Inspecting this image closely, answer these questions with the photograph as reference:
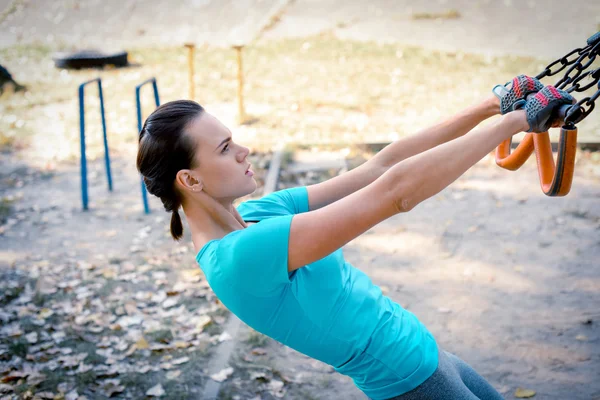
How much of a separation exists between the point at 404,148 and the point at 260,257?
933 millimetres

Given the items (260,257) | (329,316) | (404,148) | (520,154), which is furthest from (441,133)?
(260,257)

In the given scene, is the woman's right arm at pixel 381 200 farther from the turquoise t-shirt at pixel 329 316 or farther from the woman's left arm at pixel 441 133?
the woman's left arm at pixel 441 133

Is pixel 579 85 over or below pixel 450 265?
over

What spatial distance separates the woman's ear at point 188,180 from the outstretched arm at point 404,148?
1.69ft

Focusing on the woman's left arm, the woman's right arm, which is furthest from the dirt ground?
the woman's right arm

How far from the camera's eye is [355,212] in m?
1.70

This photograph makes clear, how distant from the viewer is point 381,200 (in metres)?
1.72

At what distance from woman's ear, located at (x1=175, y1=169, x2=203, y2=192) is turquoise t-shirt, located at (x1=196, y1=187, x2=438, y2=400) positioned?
0.67ft

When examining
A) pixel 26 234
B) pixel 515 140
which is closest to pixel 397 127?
pixel 515 140

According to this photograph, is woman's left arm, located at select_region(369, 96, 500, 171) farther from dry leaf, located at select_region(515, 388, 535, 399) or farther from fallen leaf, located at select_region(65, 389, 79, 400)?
fallen leaf, located at select_region(65, 389, 79, 400)

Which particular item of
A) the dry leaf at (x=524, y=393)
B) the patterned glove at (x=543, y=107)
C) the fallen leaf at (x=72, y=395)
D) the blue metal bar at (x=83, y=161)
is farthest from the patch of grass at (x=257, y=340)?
the blue metal bar at (x=83, y=161)

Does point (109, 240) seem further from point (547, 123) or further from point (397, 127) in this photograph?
point (547, 123)

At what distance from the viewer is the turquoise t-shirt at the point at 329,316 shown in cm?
183

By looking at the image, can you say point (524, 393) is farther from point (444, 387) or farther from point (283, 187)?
point (283, 187)
